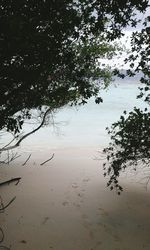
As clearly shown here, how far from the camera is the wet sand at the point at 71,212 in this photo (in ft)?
22.2

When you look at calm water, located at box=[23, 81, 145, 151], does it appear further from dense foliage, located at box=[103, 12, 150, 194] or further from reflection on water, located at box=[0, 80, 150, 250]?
dense foliage, located at box=[103, 12, 150, 194]

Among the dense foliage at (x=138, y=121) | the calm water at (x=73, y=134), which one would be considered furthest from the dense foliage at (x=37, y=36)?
the calm water at (x=73, y=134)

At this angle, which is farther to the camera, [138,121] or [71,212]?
[71,212]

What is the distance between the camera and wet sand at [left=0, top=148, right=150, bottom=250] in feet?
22.2

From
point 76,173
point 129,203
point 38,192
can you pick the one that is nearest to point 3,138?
point 76,173

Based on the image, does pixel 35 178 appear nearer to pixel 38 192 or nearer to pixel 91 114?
pixel 38 192

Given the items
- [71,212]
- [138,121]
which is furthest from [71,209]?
[138,121]

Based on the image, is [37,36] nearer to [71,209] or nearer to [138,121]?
[138,121]

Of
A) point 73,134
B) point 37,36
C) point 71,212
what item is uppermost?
point 37,36

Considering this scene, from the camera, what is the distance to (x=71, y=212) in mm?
8219

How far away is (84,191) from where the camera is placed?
9883 mm

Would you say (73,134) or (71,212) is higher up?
(73,134)

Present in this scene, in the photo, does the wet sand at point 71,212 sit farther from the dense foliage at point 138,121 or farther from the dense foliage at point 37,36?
the dense foliage at point 37,36

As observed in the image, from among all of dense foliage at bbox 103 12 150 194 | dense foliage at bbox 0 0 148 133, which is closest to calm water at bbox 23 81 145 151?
dense foliage at bbox 103 12 150 194
